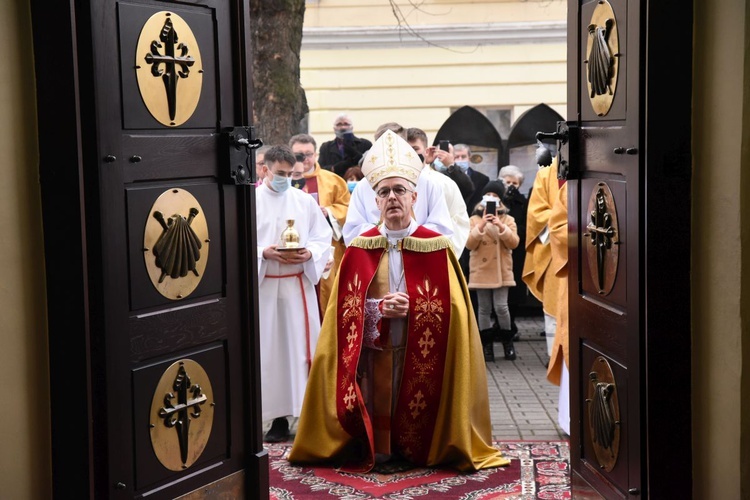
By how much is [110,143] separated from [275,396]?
3.37m

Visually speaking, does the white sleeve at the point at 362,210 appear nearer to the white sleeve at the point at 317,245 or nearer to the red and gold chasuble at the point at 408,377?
the white sleeve at the point at 317,245

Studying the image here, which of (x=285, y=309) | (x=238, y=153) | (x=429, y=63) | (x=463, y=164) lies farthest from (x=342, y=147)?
(x=238, y=153)

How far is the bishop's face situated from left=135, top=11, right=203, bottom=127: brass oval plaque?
187 cm

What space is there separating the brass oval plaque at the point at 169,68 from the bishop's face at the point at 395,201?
187 centimetres

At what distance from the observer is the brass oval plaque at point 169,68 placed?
4691 millimetres

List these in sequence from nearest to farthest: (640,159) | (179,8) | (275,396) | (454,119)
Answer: (640,159) < (179,8) < (275,396) < (454,119)

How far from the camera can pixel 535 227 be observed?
27.5ft

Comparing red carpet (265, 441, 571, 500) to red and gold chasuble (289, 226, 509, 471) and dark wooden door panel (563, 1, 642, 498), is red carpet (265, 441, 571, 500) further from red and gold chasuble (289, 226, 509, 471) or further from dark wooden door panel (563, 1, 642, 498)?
dark wooden door panel (563, 1, 642, 498)

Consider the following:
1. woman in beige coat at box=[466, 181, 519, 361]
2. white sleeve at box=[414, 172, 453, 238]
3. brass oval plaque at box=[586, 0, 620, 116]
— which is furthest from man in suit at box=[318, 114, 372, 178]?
brass oval plaque at box=[586, 0, 620, 116]

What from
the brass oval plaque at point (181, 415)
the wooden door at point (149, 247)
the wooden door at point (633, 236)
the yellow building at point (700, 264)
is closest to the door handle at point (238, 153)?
the wooden door at point (149, 247)

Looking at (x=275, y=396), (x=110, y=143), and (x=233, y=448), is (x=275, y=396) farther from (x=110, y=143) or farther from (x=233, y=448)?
(x=110, y=143)

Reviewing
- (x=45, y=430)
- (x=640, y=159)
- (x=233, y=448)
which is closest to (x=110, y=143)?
(x=45, y=430)

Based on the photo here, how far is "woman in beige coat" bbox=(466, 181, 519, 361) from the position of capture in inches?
397

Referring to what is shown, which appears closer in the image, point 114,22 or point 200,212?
point 114,22
